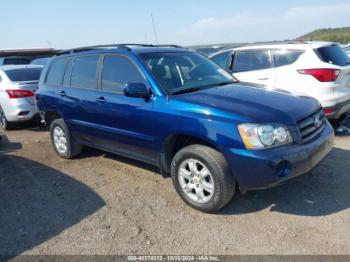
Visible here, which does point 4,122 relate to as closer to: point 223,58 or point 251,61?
point 223,58

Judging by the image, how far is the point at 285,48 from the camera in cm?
671

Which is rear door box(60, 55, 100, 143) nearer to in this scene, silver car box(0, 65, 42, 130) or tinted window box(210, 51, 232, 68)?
silver car box(0, 65, 42, 130)

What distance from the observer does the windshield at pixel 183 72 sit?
14.4 ft

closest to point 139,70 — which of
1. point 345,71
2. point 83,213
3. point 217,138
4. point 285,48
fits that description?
point 217,138

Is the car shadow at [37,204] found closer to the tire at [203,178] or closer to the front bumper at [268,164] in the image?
the tire at [203,178]

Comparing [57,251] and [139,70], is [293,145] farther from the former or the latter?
[57,251]

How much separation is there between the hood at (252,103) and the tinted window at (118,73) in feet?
2.56

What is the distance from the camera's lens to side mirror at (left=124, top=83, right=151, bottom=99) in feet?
13.7

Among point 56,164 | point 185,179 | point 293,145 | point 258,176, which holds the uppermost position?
point 293,145

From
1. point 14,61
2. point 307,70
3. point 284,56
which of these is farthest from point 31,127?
point 14,61

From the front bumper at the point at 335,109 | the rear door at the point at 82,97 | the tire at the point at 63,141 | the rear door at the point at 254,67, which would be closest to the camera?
the rear door at the point at 82,97

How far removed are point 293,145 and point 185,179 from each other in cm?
125

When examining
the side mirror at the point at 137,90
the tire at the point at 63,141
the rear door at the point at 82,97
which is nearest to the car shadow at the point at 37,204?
the tire at the point at 63,141

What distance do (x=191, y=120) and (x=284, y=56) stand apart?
364cm
